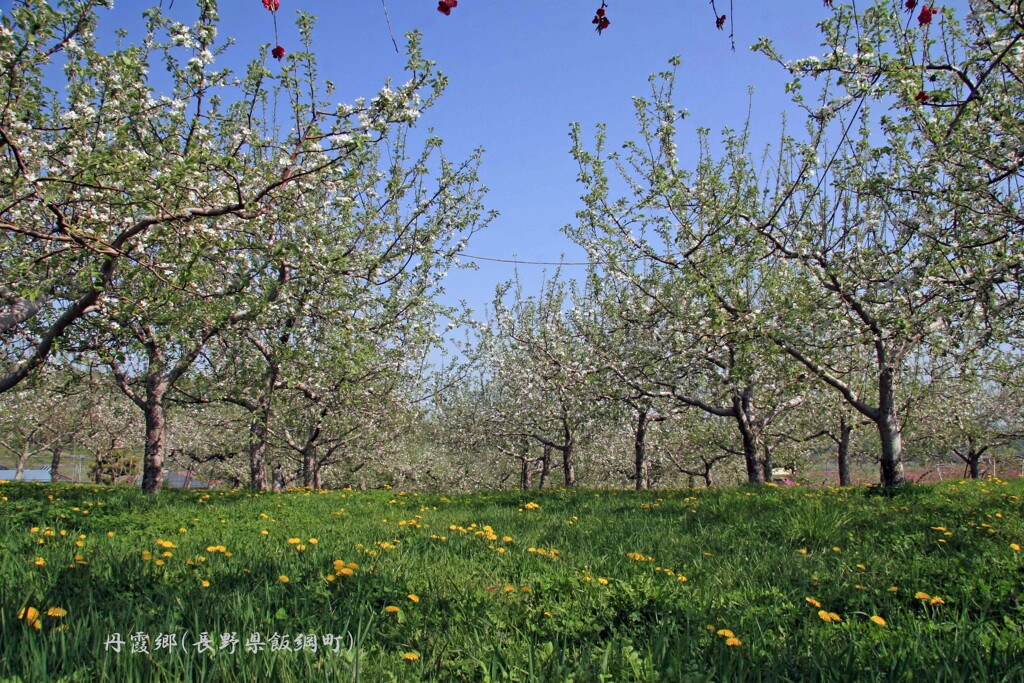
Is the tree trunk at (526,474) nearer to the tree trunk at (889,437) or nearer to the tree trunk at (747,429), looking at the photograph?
the tree trunk at (747,429)

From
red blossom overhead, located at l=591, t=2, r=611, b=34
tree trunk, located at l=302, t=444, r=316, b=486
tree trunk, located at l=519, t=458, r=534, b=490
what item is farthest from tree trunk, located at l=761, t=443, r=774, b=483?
red blossom overhead, located at l=591, t=2, r=611, b=34

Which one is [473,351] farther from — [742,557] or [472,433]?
[742,557]

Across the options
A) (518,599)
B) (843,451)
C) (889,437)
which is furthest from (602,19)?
(843,451)

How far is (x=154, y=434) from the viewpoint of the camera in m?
12.1

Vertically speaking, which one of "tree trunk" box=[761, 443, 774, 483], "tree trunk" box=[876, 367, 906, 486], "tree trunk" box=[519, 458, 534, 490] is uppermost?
"tree trunk" box=[876, 367, 906, 486]

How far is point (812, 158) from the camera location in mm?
9805

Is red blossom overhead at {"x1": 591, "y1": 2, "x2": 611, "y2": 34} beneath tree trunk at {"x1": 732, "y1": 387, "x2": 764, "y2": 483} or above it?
above

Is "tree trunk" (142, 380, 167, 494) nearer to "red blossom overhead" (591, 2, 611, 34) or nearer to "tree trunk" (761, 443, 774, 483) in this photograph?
"red blossom overhead" (591, 2, 611, 34)

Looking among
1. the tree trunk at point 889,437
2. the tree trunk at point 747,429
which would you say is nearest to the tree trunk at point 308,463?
the tree trunk at point 747,429

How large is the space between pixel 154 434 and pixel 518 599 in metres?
11.1

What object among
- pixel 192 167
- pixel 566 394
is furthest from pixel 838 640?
pixel 566 394

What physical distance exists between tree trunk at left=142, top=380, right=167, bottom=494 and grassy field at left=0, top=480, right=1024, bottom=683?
18.9ft

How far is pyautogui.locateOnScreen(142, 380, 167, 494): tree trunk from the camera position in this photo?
12.1 m

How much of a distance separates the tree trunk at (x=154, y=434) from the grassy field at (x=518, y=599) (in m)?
5.75
